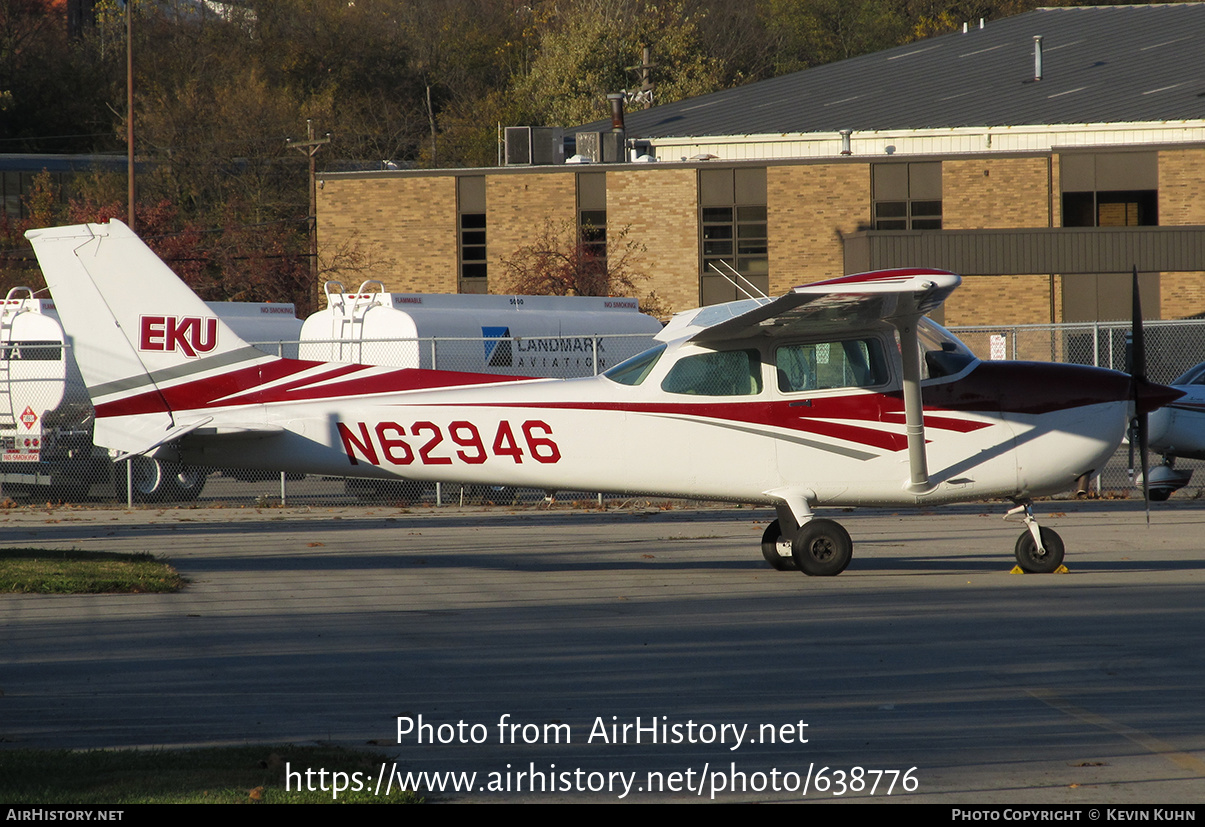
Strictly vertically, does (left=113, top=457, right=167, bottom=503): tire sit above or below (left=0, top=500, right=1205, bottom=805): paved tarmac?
above

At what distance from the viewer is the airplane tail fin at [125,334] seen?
34.7 feet

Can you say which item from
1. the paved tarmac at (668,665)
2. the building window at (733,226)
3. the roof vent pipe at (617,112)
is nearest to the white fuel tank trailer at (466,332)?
the paved tarmac at (668,665)

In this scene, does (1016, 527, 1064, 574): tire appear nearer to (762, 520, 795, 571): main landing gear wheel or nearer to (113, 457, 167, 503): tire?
(762, 520, 795, 571): main landing gear wheel

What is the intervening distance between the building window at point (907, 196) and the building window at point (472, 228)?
1269 centimetres

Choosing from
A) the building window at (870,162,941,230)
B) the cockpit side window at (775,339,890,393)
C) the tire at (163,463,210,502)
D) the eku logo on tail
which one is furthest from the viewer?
the building window at (870,162,941,230)

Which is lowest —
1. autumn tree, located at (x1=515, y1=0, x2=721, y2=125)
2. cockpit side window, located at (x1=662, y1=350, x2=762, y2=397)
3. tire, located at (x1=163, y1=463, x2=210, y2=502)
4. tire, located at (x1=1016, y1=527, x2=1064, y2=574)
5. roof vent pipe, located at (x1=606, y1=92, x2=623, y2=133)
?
tire, located at (x1=1016, y1=527, x2=1064, y2=574)

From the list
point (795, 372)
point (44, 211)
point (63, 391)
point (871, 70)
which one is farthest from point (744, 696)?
point (44, 211)

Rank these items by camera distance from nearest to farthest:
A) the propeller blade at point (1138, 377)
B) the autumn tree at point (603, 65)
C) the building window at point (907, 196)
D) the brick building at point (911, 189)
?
the propeller blade at point (1138, 377), the brick building at point (911, 189), the building window at point (907, 196), the autumn tree at point (603, 65)

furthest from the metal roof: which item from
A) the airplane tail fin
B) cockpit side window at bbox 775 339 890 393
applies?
the airplane tail fin

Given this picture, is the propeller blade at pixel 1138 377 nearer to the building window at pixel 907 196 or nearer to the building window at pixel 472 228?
the building window at pixel 907 196

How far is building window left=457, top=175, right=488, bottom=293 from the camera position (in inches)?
1620

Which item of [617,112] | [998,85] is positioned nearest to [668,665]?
[617,112]

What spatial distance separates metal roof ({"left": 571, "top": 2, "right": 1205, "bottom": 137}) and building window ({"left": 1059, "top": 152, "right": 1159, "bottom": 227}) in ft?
6.26

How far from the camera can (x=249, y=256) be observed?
43.5m
